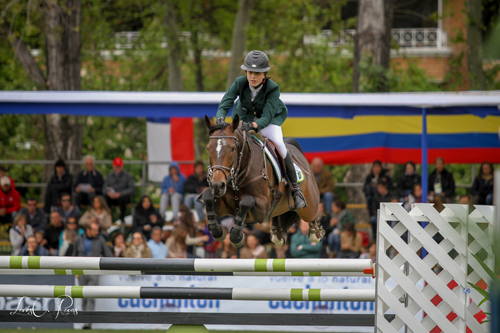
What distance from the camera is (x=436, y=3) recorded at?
76.2 ft

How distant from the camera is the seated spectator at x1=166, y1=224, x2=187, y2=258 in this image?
9758 mm

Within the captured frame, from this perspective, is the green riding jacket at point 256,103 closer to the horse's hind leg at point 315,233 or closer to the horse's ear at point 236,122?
the horse's ear at point 236,122

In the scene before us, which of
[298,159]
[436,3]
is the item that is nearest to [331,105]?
[298,159]

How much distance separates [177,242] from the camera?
9828 mm

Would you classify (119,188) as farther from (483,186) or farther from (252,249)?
(483,186)

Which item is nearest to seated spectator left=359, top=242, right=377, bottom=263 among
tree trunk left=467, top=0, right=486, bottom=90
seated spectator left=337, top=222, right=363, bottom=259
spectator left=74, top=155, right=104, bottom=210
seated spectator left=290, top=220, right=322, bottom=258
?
seated spectator left=337, top=222, right=363, bottom=259

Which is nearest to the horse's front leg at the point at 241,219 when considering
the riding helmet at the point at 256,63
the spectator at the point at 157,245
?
the riding helmet at the point at 256,63

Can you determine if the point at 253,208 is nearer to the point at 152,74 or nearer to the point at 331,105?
the point at 331,105

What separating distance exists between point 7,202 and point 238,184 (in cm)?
699

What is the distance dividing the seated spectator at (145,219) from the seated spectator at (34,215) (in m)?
1.62

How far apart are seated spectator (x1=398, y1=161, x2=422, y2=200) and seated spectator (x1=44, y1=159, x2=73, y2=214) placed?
6308mm

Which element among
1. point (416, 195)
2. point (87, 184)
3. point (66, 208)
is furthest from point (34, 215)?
point (416, 195)

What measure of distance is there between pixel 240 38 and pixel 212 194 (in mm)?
12657

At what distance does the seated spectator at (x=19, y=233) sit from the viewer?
9.88 meters
